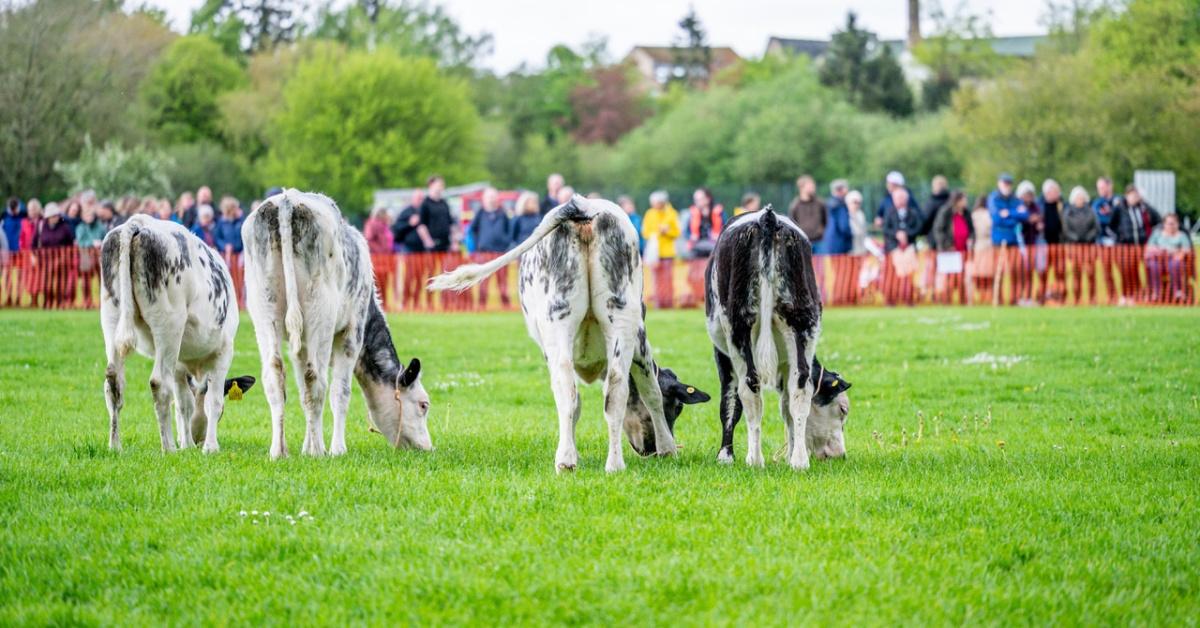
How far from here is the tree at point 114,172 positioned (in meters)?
46.1

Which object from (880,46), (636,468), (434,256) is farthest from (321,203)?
(880,46)

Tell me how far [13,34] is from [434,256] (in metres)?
19.0

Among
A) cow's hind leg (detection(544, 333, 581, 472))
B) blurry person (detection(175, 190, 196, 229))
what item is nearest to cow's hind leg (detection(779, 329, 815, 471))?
cow's hind leg (detection(544, 333, 581, 472))

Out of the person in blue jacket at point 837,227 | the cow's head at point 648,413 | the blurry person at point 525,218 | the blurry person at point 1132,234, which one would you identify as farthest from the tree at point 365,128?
the cow's head at point 648,413

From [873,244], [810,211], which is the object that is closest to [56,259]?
[810,211]

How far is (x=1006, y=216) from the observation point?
24766 mm

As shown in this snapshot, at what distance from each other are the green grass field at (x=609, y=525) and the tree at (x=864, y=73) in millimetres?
71641

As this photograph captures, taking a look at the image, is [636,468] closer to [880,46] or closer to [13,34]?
[13,34]

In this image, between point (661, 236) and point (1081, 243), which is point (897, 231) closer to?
point (1081, 243)

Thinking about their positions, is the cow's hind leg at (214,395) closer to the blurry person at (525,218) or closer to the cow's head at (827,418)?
the cow's head at (827,418)

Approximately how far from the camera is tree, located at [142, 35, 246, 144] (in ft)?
227

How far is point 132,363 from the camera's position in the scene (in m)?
16.6

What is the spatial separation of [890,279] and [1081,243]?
3.48 meters

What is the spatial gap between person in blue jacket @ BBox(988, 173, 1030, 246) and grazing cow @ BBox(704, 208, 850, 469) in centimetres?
1635
